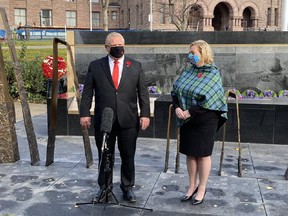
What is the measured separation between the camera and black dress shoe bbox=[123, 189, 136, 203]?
5.10 m

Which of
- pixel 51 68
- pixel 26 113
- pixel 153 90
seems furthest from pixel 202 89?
pixel 51 68

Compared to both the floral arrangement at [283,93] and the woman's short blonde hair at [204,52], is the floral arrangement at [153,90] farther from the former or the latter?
the woman's short blonde hair at [204,52]

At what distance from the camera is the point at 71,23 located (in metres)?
67.8

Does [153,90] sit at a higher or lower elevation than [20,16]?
lower

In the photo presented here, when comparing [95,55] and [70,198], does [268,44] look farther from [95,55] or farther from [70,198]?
[70,198]

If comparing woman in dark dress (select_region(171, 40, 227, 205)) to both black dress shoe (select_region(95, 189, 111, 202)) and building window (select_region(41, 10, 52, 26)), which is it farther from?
building window (select_region(41, 10, 52, 26))

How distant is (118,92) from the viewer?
484 cm

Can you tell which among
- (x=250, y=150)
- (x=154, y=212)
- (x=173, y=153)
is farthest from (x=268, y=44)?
(x=154, y=212)

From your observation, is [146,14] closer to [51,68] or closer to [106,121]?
[51,68]

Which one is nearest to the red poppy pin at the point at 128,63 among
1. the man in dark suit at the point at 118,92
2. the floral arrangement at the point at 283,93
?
the man in dark suit at the point at 118,92

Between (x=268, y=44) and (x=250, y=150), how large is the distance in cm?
389

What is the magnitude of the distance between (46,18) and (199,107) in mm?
64425

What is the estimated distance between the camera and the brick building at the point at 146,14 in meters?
54.9

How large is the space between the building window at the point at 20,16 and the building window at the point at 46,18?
109 inches
